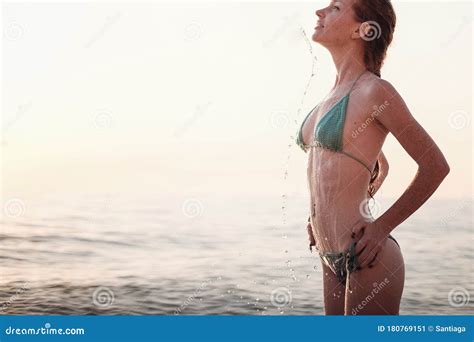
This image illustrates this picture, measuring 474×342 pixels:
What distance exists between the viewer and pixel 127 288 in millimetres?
7652

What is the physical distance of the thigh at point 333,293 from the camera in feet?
10.4

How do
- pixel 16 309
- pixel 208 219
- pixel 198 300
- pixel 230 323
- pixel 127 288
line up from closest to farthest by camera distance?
pixel 230 323, pixel 16 309, pixel 198 300, pixel 127 288, pixel 208 219

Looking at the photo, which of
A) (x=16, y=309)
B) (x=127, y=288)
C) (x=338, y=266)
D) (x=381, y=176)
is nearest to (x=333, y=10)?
(x=381, y=176)

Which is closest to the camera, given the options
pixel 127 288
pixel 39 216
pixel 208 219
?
pixel 127 288

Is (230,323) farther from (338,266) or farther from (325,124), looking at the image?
(325,124)

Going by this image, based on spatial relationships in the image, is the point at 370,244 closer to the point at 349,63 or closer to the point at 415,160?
the point at 415,160

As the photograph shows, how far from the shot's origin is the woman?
2930 millimetres

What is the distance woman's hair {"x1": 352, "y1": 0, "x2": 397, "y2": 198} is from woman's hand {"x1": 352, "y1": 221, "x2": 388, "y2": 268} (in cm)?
64

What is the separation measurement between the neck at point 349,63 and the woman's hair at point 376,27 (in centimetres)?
3

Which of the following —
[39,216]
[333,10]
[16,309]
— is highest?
[39,216]

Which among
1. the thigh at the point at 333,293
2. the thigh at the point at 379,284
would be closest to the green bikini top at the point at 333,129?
the thigh at the point at 379,284

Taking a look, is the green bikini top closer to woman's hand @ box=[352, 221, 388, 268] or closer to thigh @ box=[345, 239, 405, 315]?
woman's hand @ box=[352, 221, 388, 268]

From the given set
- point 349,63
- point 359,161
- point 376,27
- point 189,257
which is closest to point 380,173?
point 359,161

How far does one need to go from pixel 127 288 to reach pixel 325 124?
4998mm
